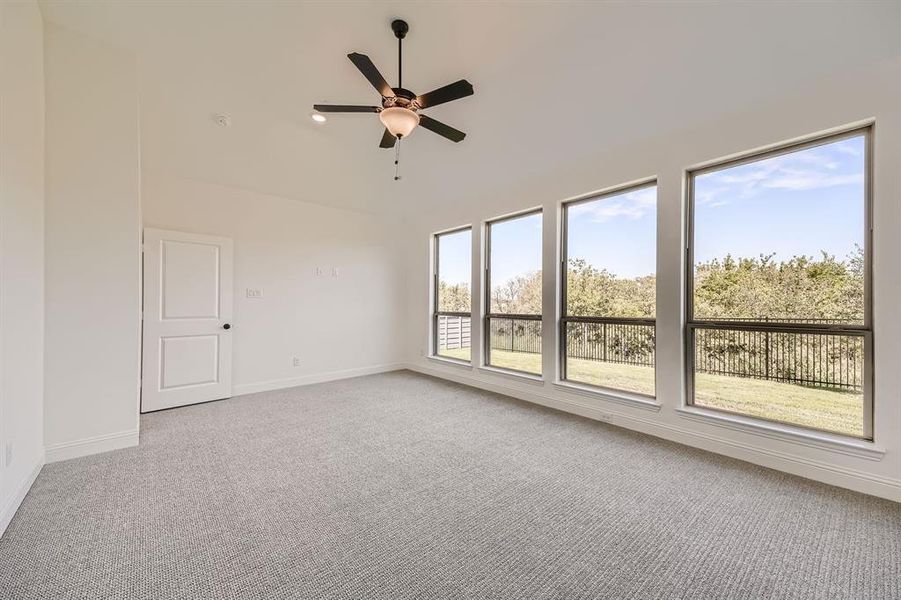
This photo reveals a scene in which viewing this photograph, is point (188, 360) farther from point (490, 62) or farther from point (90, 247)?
point (490, 62)

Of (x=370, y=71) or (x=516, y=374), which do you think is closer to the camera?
(x=370, y=71)

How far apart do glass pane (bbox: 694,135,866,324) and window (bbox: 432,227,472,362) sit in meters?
2.91

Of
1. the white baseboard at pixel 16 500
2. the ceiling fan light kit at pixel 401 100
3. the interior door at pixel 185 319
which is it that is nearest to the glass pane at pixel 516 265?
the ceiling fan light kit at pixel 401 100

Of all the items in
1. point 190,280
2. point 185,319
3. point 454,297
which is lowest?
point 185,319

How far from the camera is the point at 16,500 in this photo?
2043 mm

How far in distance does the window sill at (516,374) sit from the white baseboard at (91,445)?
3.64 metres

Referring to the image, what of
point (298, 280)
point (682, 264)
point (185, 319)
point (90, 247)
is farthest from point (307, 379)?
point (682, 264)

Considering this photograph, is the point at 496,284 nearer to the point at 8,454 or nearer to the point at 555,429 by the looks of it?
the point at 555,429

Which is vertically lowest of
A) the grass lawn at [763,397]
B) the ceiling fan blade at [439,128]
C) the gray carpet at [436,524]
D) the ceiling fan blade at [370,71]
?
the gray carpet at [436,524]

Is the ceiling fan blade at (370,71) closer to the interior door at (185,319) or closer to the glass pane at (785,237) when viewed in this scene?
the glass pane at (785,237)

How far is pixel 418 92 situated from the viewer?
3010 mm

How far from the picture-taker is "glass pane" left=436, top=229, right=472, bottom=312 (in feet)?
17.6

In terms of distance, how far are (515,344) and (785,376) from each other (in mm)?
2611

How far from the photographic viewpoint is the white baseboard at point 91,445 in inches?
103
